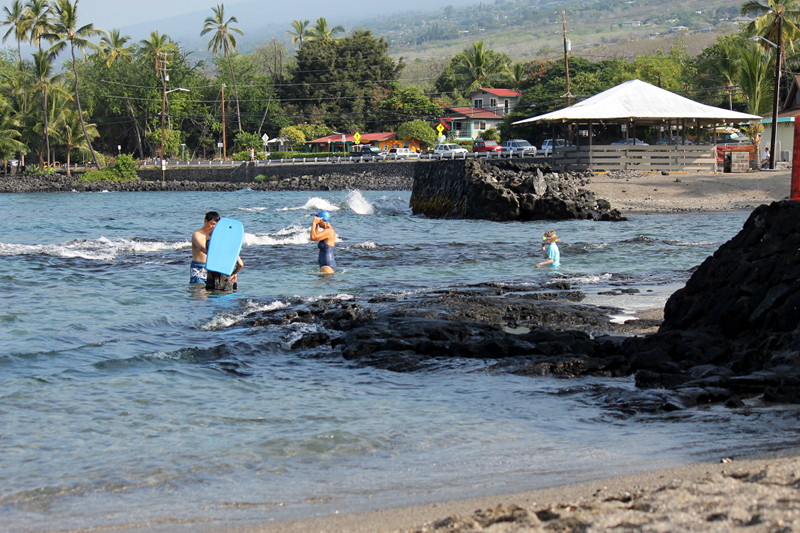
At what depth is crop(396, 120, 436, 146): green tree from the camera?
82.9 metres

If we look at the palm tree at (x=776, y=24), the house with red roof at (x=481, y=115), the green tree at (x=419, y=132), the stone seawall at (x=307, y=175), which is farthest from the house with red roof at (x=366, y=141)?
the palm tree at (x=776, y=24)

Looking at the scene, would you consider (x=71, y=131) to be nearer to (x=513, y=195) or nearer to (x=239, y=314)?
(x=513, y=195)

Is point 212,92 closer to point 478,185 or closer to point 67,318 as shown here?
point 478,185

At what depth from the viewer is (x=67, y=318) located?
1238cm

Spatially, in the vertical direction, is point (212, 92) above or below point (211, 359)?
above

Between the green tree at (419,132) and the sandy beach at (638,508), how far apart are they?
7892cm

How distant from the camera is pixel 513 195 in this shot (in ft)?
101

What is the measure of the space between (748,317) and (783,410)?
2.29 metres

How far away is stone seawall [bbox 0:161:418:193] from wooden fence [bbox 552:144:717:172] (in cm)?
2768

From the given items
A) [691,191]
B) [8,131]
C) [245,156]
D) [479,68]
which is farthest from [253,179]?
[691,191]

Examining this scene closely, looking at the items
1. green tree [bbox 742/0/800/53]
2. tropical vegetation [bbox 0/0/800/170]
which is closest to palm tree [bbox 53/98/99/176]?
tropical vegetation [bbox 0/0/800/170]

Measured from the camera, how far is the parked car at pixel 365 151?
248 ft

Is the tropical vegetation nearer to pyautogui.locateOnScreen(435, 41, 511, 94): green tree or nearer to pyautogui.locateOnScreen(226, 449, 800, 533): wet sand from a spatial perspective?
pyautogui.locateOnScreen(435, 41, 511, 94): green tree

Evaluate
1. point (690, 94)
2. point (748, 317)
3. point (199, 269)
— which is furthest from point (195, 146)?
point (748, 317)
